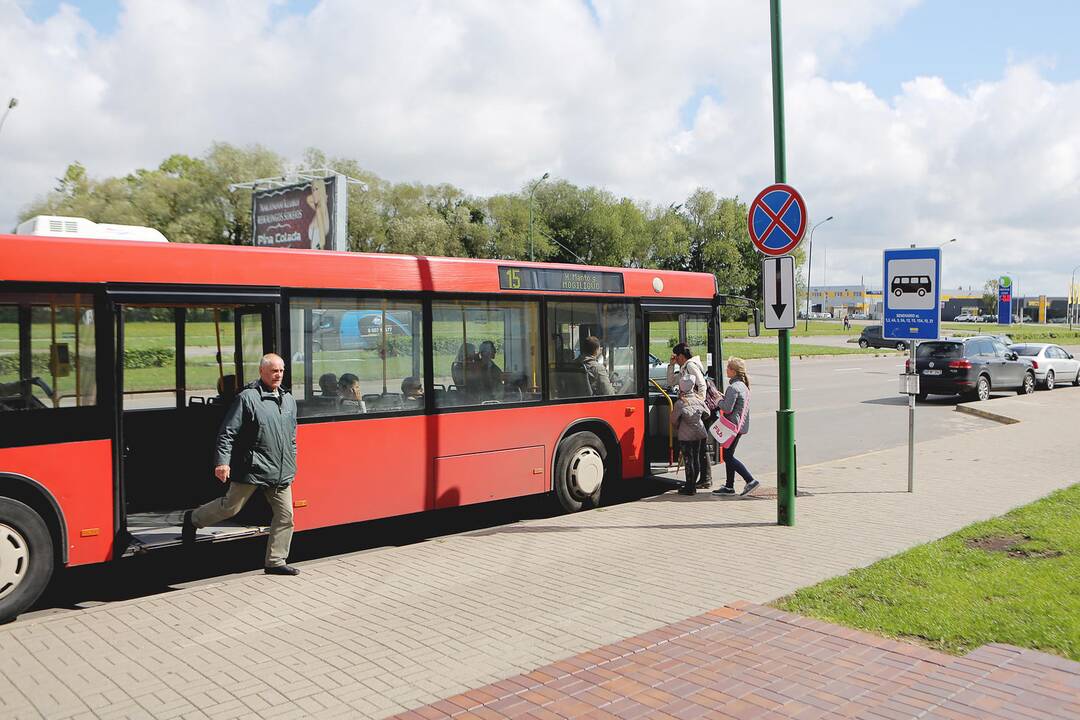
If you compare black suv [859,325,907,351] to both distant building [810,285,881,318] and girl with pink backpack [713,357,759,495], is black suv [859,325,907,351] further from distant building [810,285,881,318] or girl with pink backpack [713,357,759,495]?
distant building [810,285,881,318]

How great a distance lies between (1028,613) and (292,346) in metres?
5.88

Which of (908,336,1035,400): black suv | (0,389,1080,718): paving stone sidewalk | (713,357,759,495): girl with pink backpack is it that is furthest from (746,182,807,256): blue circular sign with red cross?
(908,336,1035,400): black suv

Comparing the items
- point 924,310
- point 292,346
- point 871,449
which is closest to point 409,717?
point 292,346

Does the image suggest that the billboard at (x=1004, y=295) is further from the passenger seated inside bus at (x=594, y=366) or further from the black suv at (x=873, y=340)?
the passenger seated inside bus at (x=594, y=366)

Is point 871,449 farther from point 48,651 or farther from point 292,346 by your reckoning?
point 48,651

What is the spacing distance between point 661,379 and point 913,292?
318 centimetres

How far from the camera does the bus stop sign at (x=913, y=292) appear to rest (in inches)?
406

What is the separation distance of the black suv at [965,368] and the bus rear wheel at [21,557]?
68.5ft

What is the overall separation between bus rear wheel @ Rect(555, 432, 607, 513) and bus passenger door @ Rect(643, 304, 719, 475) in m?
0.86

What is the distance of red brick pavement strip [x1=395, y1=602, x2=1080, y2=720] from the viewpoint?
4.35 meters

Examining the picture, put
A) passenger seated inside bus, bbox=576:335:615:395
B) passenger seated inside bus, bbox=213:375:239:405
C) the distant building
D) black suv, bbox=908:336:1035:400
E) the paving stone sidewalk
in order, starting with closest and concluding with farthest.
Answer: the paving stone sidewalk, passenger seated inside bus, bbox=213:375:239:405, passenger seated inside bus, bbox=576:335:615:395, black suv, bbox=908:336:1035:400, the distant building

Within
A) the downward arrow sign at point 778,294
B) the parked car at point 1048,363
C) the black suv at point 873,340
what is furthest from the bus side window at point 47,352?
the black suv at point 873,340

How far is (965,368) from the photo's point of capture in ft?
74.0

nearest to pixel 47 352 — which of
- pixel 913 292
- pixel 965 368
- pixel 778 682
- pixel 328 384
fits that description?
pixel 328 384
